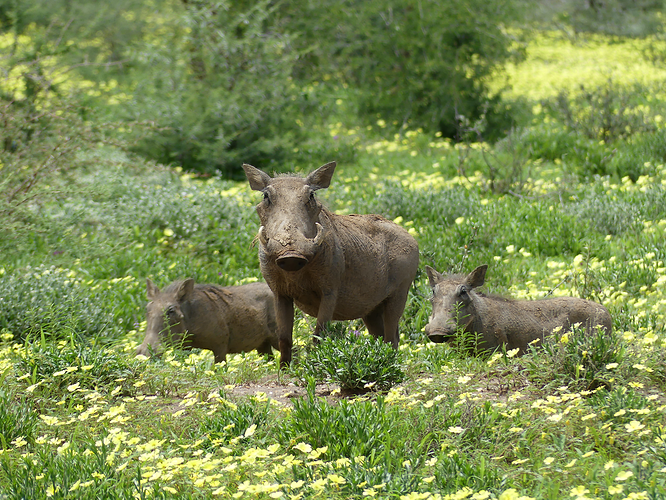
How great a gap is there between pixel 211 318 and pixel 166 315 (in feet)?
1.71

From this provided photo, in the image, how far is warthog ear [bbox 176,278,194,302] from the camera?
23.3ft

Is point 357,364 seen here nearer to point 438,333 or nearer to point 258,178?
point 438,333

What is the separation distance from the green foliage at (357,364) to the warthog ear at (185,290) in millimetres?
2260

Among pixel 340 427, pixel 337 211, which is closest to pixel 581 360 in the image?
pixel 340 427

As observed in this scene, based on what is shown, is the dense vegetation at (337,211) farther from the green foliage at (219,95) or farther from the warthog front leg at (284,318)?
the warthog front leg at (284,318)

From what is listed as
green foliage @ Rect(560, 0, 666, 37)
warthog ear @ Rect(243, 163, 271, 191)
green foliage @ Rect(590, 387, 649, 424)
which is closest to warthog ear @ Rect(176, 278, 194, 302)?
warthog ear @ Rect(243, 163, 271, 191)

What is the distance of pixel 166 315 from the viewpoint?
688 cm

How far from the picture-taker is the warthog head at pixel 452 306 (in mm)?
5887

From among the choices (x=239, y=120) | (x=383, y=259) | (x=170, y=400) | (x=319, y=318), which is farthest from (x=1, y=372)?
(x=239, y=120)

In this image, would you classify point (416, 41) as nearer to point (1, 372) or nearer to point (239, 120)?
point (239, 120)

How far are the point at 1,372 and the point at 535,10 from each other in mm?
27477

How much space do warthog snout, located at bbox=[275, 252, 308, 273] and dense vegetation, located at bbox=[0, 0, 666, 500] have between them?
742mm

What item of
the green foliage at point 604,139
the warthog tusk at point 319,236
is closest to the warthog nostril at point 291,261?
the warthog tusk at point 319,236

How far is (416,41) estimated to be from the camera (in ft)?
54.9
